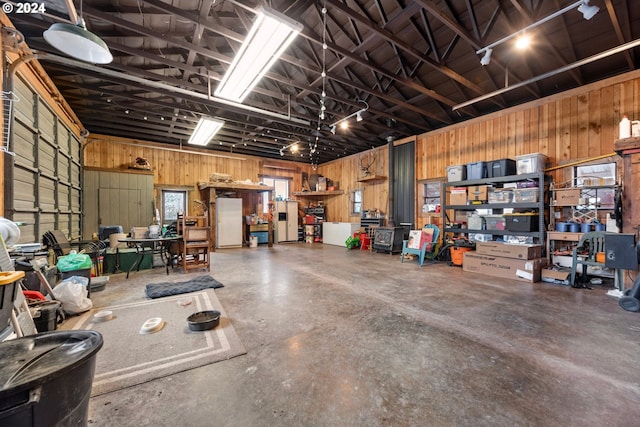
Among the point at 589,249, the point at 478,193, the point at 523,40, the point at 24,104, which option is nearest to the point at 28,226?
the point at 24,104

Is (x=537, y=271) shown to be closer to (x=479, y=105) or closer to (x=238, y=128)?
(x=479, y=105)

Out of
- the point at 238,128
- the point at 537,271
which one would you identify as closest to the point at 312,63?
the point at 238,128

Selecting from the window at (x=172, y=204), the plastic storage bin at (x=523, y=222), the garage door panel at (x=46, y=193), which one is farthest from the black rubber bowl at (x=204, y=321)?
the window at (x=172, y=204)

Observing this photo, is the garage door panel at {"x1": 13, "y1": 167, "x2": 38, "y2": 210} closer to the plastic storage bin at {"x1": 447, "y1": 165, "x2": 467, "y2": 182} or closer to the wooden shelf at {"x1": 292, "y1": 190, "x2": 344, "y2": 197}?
the plastic storage bin at {"x1": 447, "y1": 165, "x2": 467, "y2": 182}

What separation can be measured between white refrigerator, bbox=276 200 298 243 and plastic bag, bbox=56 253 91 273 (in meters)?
6.87

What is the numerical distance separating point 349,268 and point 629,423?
13.5ft

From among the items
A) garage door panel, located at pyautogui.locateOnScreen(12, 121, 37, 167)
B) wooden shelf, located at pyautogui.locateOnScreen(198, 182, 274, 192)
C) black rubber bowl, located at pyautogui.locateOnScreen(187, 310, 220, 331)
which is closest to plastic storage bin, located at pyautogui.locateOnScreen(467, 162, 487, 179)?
black rubber bowl, located at pyautogui.locateOnScreen(187, 310, 220, 331)

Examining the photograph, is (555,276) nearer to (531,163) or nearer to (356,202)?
(531,163)

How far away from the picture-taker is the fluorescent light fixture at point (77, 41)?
2.03 m

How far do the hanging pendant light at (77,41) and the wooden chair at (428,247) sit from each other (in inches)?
230

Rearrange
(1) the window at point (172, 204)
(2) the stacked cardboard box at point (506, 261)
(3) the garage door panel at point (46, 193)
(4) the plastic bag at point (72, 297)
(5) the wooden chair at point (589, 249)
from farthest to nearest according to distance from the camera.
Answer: (1) the window at point (172, 204) < (2) the stacked cardboard box at point (506, 261) < (3) the garage door panel at point (46, 193) < (5) the wooden chair at point (589, 249) < (4) the plastic bag at point (72, 297)

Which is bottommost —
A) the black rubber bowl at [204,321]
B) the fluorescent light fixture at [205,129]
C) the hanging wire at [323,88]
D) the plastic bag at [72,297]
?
the black rubber bowl at [204,321]

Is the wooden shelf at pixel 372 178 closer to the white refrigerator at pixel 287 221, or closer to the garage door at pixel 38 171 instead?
the white refrigerator at pixel 287 221

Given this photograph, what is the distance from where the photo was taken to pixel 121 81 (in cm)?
426
